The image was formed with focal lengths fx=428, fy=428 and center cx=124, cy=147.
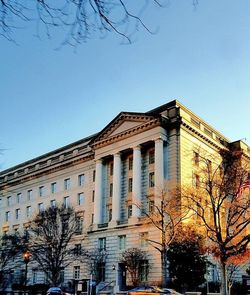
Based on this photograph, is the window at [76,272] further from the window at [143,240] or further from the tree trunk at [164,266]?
the tree trunk at [164,266]

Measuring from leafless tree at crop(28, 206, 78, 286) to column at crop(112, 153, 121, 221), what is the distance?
5506 mm

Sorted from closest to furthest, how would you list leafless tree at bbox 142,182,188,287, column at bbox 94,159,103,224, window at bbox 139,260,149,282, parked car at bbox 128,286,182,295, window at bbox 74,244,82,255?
parked car at bbox 128,286,182,295 < leafless tree at bbox 142,182,188,287 < window at bbox 139,260,149,282 < window at bbox 74,244,82,255 < column at bbox 94,159,103,224

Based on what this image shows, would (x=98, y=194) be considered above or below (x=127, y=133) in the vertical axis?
below

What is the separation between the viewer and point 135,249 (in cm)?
5012

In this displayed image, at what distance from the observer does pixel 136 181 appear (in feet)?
182

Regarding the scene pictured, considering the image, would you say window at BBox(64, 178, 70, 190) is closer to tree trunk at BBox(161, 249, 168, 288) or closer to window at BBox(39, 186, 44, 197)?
window at BBox(39, 186, 44, 197)

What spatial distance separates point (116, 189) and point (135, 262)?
39.4ft

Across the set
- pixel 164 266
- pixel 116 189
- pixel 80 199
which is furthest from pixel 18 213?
pixel 164 266

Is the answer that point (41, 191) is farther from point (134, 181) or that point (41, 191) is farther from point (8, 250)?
point (134, 181)

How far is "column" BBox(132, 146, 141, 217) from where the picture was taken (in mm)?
53891

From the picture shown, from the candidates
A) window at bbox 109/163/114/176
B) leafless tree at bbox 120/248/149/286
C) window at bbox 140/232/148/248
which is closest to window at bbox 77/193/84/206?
window at bbox 109/163/114/176

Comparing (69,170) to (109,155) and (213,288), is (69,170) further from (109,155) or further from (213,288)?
(213,288)

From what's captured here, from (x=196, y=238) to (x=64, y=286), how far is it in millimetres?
21939

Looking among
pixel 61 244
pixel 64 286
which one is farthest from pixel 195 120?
pixel 64 286
